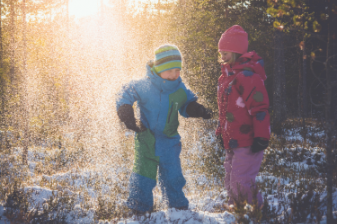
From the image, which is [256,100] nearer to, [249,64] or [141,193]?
[249,64]

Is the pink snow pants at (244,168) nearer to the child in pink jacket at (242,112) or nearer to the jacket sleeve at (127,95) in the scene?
the child in pink jacket at (242,112)

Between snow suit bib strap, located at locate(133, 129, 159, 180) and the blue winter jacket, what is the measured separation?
9cm

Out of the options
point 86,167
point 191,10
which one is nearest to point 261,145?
point 86,167

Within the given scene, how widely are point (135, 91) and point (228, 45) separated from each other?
3.76 ft

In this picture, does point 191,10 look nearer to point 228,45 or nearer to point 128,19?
point 128,19

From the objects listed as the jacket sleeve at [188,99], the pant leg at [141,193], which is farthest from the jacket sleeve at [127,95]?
the pant leg at [141,193]

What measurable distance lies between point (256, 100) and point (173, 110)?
0.87 m

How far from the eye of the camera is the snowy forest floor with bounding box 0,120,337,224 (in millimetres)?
2814

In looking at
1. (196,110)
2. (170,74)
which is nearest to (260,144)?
(196,110)

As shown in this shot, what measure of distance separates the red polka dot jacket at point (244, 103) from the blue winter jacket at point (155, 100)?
55 cm

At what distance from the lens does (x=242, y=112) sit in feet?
9.45

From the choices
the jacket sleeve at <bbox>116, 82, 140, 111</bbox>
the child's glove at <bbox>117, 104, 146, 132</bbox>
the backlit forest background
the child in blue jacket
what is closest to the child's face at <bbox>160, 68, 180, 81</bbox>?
the child in blue jacket

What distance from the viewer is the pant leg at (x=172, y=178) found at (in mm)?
3004

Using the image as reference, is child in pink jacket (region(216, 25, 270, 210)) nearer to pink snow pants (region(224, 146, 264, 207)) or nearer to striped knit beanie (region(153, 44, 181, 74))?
pink snow pants (region(224, 146, 264, 207))
